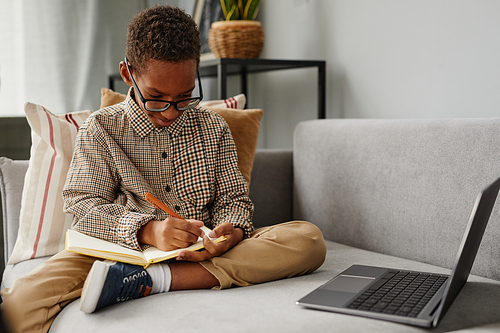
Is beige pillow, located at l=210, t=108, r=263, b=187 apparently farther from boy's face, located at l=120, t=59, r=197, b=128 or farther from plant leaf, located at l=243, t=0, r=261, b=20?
plant leaf, located at l=243, t=0, r=261, b=20

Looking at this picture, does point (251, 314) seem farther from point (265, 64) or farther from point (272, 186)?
point (265, 64)

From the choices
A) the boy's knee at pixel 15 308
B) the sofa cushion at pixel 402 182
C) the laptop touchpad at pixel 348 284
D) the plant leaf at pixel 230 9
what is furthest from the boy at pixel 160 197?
the plant leaf at pixel 230 9

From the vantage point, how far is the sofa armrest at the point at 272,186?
65.5 inches

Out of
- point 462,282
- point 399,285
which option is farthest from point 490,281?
point 399,285

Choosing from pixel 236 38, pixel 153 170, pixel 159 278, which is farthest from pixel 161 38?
pixel 236 38

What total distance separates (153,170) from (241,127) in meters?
0.35

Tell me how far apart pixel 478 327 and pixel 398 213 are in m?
0.52

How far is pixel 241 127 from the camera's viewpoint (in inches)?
58.3

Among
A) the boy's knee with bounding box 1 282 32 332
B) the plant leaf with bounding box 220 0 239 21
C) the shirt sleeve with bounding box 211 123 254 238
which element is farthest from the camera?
the plant leaf with bounding box 220 0 239 21

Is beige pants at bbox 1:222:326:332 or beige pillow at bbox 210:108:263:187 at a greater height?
beige pillow at bbox 210:108:263:187

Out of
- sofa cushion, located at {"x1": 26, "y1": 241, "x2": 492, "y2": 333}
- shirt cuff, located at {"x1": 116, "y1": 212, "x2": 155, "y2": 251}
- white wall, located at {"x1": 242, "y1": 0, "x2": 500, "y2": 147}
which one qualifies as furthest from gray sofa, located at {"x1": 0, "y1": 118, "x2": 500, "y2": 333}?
white wall, located at {"x1": 242, "y1": 0, "x2": 500, "y2": 147}

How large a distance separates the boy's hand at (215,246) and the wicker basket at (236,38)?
1051 millimetres

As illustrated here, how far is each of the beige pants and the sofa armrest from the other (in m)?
0.48

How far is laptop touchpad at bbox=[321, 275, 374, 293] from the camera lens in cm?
92
